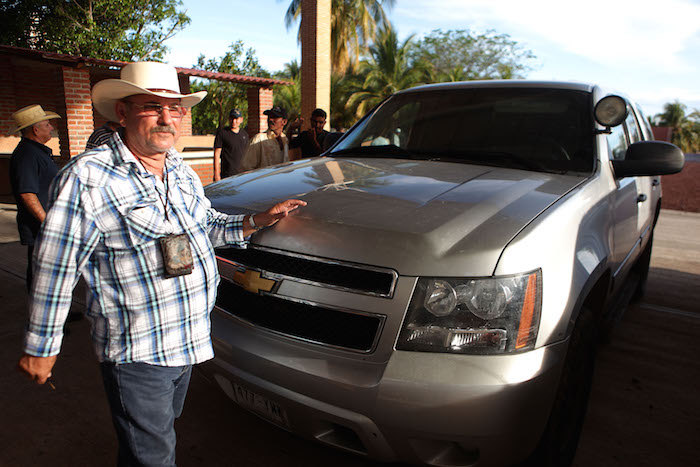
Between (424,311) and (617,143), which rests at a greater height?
(617,143)

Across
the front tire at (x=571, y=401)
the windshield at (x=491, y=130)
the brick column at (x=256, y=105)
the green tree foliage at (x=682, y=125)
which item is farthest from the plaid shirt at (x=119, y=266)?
the green tree foliage at (x=682, y=125)

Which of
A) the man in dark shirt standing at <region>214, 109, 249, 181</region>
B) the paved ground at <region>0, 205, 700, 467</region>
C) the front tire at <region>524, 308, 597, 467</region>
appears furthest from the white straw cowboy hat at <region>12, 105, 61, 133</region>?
the front tire at <region>524, 308, 597, 467</region>

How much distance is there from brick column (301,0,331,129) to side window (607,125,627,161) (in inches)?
Result: 460

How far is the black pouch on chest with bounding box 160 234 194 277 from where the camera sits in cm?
164

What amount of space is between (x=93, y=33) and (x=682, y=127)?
54.0 m

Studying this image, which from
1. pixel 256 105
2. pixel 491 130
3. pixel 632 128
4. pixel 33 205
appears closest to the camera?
pixel 491 130

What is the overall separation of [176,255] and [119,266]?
18 cm

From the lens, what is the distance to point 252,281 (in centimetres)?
212

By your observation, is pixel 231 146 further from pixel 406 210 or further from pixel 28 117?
pixel 406 210

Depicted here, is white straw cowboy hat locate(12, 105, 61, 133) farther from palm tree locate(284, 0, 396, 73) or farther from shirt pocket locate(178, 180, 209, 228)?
palm tree locate(284, 0, 396, 73)

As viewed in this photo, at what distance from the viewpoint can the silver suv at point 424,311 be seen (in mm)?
1734

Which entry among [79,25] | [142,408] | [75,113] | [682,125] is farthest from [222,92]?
[682,125]

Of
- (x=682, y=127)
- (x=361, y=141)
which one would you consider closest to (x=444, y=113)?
(x=361, y=141)

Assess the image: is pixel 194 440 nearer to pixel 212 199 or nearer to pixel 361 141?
pixel 212 199
